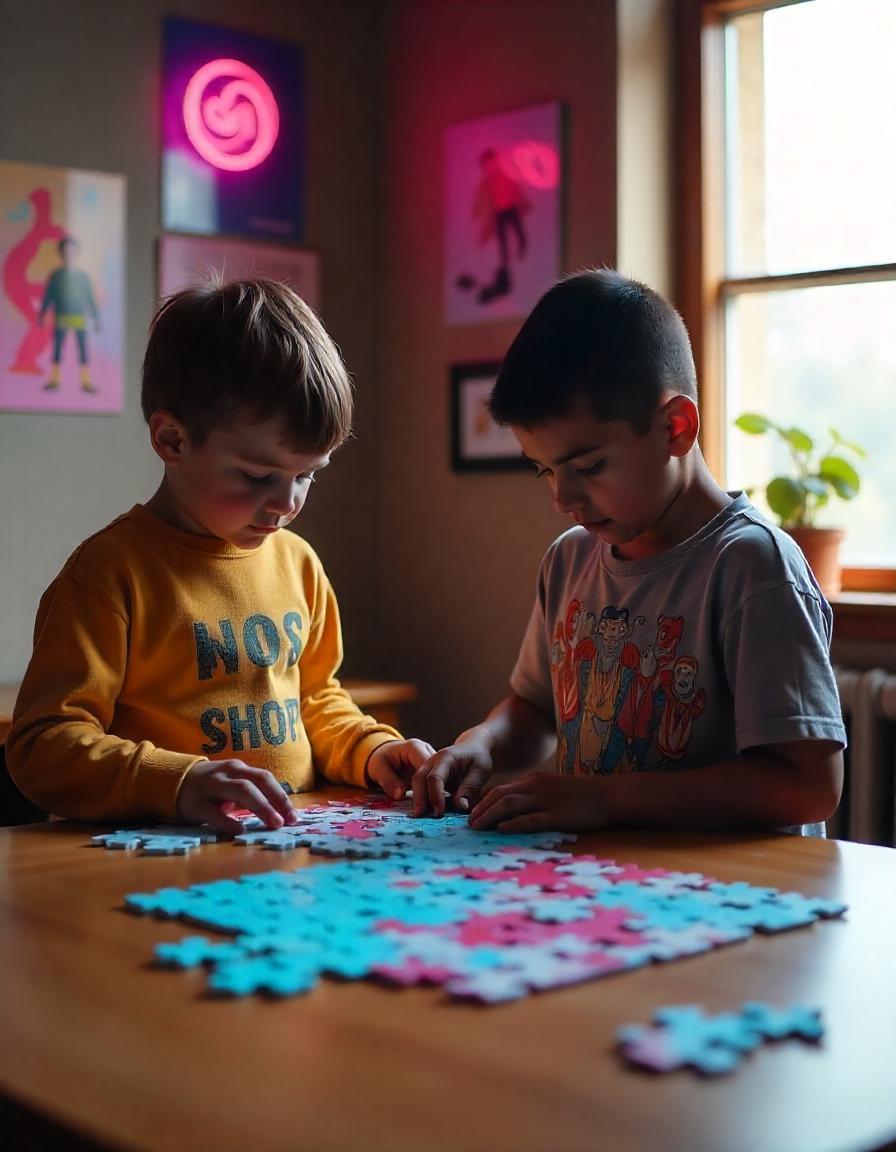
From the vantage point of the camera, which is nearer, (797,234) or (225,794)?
(225,794)

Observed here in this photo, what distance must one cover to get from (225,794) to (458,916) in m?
0.45

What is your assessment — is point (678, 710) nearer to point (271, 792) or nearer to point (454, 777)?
point (454, 777)

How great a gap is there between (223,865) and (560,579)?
0.76m

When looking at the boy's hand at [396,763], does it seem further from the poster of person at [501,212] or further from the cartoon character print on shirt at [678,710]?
the poster of person at [501,212]

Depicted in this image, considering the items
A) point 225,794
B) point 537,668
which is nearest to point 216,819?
point 225,794

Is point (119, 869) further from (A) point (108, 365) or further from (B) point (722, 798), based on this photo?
(A) point (108, 365)

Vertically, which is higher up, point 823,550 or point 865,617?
point 823,550

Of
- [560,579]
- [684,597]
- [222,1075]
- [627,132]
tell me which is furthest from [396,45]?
[222,1075]

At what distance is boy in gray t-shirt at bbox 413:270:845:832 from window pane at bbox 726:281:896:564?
1.41 meters

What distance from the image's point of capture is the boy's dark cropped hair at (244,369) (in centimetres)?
165

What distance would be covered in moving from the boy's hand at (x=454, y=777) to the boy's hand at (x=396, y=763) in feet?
0.13

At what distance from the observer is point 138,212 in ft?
10.9

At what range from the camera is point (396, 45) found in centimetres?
378

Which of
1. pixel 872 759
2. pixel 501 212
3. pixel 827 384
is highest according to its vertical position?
pixel 501 212
